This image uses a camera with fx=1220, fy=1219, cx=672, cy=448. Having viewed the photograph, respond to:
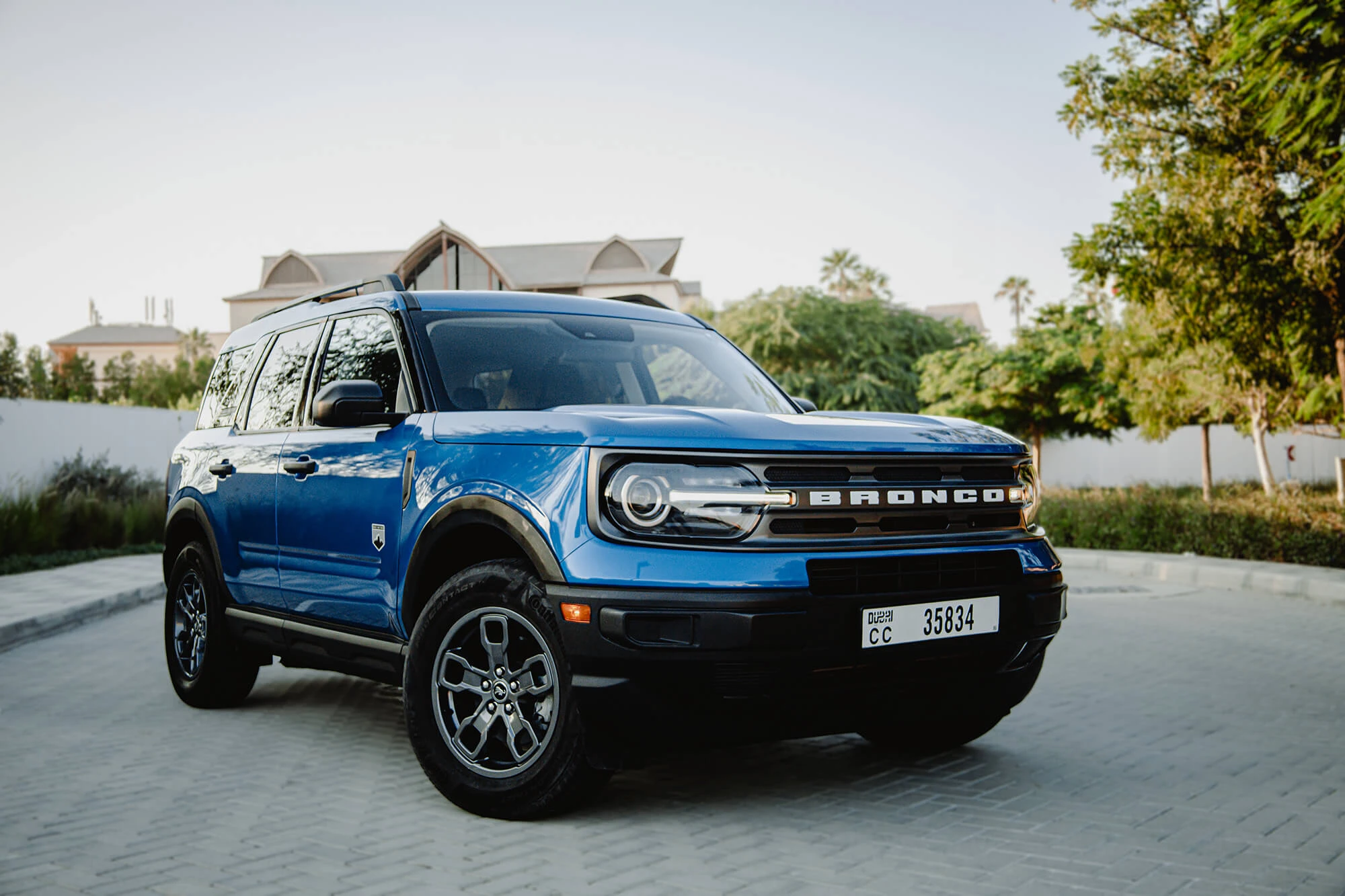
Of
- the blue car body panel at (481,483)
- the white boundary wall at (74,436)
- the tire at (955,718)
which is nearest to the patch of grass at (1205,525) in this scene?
the tire at (955,718)

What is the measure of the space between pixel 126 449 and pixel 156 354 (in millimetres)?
115235

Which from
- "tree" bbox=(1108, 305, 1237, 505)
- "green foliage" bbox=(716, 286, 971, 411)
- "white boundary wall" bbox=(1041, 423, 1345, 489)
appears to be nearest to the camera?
"tree" bbox=(1108, 305, 1237, 505)

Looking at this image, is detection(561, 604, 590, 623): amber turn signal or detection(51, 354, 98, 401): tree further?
detection(51, 354, 98, 401): tree

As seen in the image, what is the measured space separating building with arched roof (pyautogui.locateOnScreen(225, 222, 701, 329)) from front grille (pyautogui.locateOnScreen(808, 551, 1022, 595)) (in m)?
57.1

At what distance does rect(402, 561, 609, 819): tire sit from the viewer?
427 cm

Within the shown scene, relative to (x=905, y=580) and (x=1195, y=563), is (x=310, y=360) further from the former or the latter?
(x=1195, y=563)

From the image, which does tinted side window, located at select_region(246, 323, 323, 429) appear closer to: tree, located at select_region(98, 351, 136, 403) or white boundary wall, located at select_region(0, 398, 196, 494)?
white boundary wall, located at select_region(0, 398, 196, 494)

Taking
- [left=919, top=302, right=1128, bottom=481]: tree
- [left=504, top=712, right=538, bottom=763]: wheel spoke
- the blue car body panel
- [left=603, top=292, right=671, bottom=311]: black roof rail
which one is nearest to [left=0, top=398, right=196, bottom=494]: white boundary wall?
the blue car body panel

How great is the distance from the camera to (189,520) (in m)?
6.97

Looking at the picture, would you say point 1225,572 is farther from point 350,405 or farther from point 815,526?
point 350,405

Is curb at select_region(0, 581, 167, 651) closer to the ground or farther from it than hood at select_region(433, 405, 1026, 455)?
closer to the ground

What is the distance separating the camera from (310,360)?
6125mm

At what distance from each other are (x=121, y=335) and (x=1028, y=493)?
146 meters

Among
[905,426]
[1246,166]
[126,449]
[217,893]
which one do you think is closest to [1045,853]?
[905,426]
